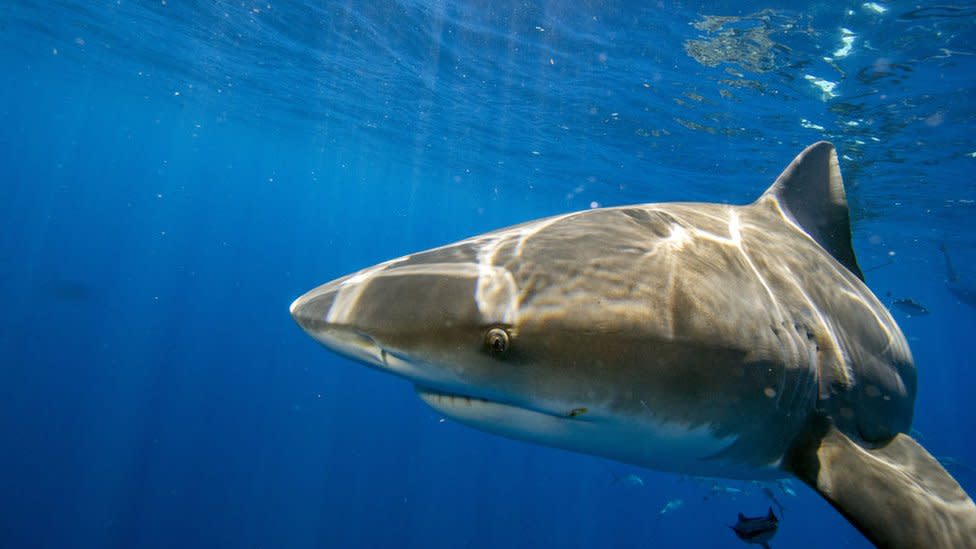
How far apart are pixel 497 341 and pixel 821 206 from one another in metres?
3.45

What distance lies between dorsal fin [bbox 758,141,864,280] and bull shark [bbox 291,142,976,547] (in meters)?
1.25

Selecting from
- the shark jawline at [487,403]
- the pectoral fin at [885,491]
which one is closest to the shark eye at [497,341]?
the shark jawline at [487,403]

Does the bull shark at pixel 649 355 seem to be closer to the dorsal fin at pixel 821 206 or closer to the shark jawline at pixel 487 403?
the shark jawline at pixel 487 403

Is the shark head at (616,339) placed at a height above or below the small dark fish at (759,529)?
above

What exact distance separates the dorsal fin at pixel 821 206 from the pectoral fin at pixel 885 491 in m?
1.87

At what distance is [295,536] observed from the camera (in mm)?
17906

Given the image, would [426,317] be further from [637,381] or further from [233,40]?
[233,40]

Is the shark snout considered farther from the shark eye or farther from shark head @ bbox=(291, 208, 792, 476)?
the shark eye

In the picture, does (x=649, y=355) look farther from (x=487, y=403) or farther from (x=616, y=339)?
(x=487, y=403)

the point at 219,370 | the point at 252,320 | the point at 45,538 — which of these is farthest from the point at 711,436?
the point at 252,320

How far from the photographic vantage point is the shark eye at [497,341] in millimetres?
1724

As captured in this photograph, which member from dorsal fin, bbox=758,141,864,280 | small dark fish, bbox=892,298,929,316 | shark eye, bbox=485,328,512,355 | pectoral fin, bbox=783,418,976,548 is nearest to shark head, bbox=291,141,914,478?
shark eye, bbox=485,328,512,355

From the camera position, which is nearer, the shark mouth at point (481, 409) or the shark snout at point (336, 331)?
the shark snout at point (336, 331)

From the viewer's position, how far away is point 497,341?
67.9 inches
